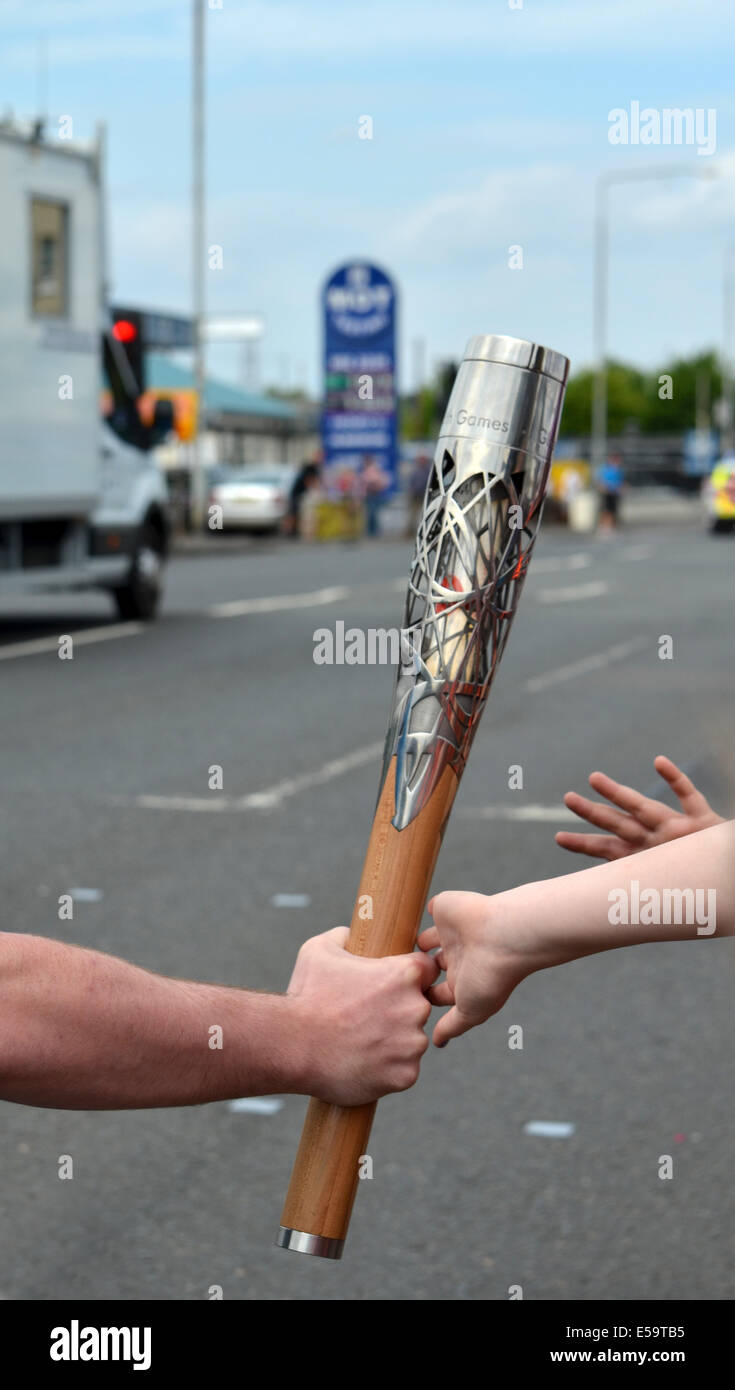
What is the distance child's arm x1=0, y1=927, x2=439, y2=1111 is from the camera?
2037mm

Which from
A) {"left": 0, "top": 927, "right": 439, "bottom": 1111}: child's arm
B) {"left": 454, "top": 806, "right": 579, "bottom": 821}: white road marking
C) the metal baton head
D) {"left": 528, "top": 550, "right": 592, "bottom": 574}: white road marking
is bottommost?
{"left": 454, "top": 806, "right": 579, "bottom": 821}: white road marking

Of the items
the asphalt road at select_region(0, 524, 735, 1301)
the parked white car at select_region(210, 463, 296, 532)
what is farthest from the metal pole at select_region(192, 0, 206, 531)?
the asphalt road at select_region(0, 524, 735, 1301)

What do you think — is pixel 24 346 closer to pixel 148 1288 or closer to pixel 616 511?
pixel 148 1288

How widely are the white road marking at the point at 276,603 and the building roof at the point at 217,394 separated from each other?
1481 inches

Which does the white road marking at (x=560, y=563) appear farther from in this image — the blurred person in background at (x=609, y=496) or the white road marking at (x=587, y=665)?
the white road marking at (x=587, y=665)

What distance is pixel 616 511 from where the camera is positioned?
155 ft

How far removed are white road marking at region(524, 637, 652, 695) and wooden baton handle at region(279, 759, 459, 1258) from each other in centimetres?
1094

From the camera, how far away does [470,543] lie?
6.37ft

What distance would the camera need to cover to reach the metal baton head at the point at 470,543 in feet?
6.31

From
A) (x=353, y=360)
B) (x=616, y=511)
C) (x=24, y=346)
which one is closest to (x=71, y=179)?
(x=24, y=346)

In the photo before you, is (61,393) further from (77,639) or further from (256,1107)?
(256,1107)

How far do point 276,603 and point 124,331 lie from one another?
13.8 ft

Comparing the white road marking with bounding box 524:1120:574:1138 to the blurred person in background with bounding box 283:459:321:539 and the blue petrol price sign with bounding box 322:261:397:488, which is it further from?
the blurred person in background with bounding box 283:459:321:539

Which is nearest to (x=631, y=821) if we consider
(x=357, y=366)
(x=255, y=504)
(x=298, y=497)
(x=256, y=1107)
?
(x=256, y=1107)
